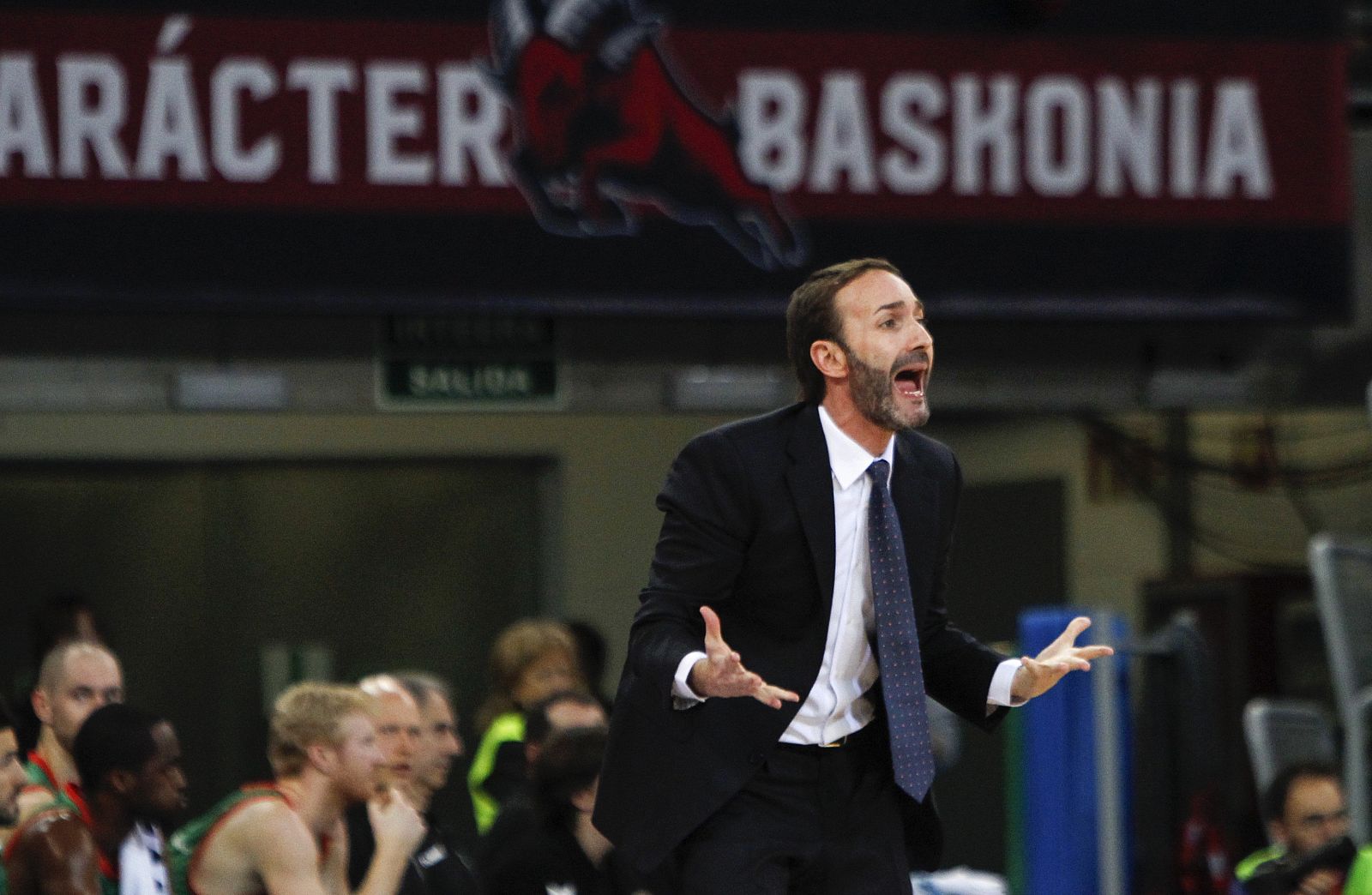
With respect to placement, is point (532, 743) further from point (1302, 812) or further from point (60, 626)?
point (1302, 812)

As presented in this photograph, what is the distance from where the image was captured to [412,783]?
22.8 feet

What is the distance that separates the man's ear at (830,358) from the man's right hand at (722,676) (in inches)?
23.2

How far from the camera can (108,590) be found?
1112 cm

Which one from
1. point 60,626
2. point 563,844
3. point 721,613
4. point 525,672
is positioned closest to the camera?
point 721,613

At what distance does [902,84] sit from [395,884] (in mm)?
4038

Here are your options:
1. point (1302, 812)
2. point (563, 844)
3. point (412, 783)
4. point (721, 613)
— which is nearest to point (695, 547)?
point (721, 613)

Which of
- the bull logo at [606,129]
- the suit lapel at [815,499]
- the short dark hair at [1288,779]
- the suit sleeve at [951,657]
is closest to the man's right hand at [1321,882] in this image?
the short dark hair at [1288,779]

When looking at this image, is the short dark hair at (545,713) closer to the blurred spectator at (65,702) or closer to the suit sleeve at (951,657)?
the blurred spectator at (65,702)

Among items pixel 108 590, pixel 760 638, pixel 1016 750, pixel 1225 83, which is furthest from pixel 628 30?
pixel 760 638

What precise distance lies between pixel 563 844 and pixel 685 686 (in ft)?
7.72

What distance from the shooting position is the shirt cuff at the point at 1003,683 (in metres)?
4.08

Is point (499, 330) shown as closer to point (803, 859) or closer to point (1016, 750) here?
point (1016, 750)

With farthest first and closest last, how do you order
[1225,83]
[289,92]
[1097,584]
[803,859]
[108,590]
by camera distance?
[1097,584]
[108,590]
[1225,83]
[289,92]
[803,859]

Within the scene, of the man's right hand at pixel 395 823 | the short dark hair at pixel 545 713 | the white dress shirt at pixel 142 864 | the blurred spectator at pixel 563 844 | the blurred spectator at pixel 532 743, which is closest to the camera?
the white dress shirt at pixel 142 864
